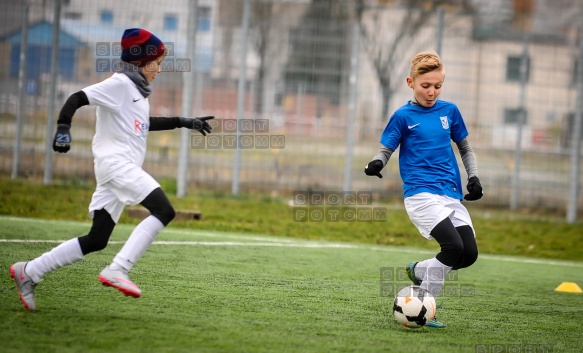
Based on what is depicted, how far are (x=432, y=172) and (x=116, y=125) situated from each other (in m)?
2.20

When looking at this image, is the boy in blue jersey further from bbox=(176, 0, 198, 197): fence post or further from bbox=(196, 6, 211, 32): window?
bbox=(196, 6, 211, 32): window

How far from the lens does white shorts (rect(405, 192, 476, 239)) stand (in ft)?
19.6

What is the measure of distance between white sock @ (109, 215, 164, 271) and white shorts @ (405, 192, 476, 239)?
1767 mm

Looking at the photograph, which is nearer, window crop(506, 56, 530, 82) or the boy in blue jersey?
the boy in blue jersey

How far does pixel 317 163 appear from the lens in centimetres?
1506

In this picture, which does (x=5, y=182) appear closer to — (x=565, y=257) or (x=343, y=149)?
(x=343, y=149)

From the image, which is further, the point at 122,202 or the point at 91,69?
the point at 91,69

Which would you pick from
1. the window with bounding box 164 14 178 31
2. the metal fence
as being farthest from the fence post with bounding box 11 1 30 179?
the window with bounding box 164 14 178 31

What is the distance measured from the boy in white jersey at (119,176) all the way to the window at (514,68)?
421 inches

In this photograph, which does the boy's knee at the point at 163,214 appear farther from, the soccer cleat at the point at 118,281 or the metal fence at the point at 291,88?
the metal fence at the point at 291,88

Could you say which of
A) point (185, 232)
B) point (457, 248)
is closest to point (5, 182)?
point (185, 232)

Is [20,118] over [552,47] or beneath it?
beneath

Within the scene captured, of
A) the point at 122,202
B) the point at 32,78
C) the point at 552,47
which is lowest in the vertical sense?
the point at 122,202

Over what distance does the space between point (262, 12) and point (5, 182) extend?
5077mm
